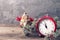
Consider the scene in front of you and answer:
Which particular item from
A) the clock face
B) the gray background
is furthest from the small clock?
the gray background

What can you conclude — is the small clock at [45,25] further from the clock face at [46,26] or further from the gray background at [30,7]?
the gray background at [30,7]

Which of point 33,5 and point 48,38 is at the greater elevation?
point 33,5

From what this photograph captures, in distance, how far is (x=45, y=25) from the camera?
3.98 ft

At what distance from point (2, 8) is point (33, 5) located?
0.24 meters

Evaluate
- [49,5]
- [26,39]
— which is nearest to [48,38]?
[26,39]

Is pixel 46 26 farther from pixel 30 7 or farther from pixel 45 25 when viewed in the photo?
pixel 30 7

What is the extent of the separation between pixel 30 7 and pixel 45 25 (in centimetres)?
45

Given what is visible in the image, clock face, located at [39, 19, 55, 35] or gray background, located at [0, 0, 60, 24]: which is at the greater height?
gray background, located at [0, 0, 60, 24]

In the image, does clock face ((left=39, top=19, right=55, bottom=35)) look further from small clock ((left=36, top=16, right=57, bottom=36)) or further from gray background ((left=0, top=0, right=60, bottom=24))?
gray background ((left=0, top=0, right=60, bottom=24))

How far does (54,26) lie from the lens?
119cm

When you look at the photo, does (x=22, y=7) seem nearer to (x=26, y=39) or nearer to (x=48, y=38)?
(x=26, y=39)

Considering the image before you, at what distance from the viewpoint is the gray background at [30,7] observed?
5.35ft

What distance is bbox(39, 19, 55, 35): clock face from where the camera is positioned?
3.92 ft

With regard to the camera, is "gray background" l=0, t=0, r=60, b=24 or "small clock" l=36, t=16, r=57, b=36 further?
"gray background" l=0, t=0, r=60, b=24
